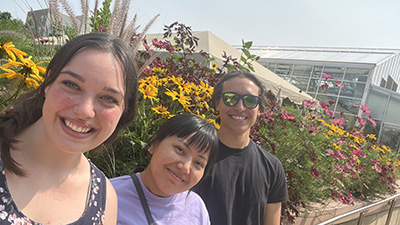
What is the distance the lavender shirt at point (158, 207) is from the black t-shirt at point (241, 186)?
0.17 meters

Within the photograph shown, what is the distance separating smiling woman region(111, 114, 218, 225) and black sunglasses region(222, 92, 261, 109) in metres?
0.38

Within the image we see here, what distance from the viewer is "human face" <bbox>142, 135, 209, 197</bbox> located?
1343 mm

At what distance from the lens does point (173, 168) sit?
1.37 meters

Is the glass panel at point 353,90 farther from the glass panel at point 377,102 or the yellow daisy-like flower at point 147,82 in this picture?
the yellow daisy-like flower at point 147,82

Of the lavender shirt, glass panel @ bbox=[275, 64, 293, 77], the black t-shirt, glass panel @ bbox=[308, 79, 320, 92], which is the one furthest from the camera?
glass panel @ bbox=[275, 64, 293, 77]

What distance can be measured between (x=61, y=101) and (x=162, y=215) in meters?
0.73

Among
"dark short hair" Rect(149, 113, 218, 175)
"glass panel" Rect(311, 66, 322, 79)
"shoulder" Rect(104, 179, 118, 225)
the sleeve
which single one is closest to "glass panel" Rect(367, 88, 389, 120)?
"glass panel" Rect(311, 66, 322, 79)

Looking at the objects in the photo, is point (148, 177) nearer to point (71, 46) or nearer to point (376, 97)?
point (71, 46)

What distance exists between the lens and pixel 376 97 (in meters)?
16.3

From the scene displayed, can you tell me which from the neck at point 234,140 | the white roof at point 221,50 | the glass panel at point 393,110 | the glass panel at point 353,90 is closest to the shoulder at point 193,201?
the neck at point 234,140

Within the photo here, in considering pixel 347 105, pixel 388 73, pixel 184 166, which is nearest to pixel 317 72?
pixel 347 105

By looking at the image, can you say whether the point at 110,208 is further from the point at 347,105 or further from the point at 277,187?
the point at 347,105

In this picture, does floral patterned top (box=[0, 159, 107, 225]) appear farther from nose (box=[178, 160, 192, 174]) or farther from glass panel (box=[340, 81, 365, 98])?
glass panel (box=[340, 81, 365, 98])

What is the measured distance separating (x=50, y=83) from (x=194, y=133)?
2.35 ft
